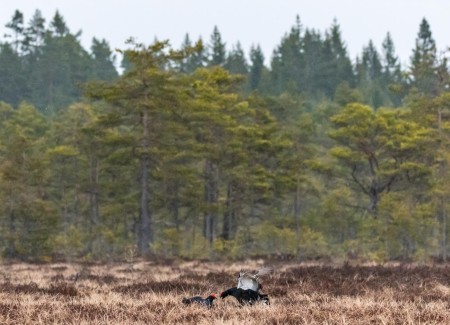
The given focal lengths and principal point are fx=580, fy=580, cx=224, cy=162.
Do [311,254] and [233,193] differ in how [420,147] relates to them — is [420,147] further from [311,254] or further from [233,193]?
[233,193]

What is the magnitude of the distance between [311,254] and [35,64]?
73690 mm

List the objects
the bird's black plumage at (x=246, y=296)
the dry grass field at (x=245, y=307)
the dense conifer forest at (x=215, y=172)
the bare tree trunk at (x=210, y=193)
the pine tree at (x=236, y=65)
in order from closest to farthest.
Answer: the dry grass field at (x=245, y=307), the bird's black plumage at (x=246, y=296), the dense conifer forest at (x=215, y=172), the bare tree trunk at (x=210, y=193), the pine tree at (x=236, y=65)

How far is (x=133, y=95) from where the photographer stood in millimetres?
30688

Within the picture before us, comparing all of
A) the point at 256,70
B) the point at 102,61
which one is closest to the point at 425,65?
the point at 256,70

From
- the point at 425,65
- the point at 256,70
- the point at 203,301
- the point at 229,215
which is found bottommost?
the point at 203,301

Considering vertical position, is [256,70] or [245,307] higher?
[256,70]

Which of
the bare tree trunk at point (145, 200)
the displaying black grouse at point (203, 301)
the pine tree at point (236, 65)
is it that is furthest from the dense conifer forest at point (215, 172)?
the pine tree at point (236, 65)

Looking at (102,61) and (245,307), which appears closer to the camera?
(245,307)

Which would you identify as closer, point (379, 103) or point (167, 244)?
point (167, 244)

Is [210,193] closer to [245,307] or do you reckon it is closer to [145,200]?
[145,200]

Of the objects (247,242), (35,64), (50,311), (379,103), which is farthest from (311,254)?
(35,64)

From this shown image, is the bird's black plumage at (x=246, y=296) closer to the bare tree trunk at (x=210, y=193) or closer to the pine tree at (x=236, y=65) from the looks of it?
the bare tree trunk at (x=210, y=193)

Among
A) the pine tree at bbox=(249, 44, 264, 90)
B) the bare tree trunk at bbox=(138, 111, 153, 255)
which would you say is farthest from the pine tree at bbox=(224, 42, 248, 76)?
the bare tree trunk at bbox=(138, 111, 153, 255)

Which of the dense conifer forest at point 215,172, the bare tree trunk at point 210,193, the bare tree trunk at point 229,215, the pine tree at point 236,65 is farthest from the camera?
the pine tree at point 236,65
